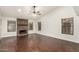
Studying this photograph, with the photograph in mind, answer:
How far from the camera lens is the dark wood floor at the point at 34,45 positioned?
2.16 meters

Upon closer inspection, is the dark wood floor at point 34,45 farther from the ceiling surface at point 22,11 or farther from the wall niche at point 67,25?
the ceiling surface at point 22,11

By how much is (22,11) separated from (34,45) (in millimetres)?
992

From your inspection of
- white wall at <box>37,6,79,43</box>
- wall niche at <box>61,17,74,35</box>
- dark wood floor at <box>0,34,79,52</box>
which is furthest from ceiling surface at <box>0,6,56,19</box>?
dark wood floor at <box>0,34,79,52</box>

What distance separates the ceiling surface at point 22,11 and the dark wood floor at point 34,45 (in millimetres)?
597

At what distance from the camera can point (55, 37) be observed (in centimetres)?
234

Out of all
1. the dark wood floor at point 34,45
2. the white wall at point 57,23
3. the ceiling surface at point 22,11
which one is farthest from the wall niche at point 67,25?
the ceiling surface at point 22,11

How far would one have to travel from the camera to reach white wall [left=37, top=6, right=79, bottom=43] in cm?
216

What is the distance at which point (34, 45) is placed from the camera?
2.25m

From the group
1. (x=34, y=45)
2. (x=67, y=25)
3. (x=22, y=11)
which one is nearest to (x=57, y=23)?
(x=67, y=25)

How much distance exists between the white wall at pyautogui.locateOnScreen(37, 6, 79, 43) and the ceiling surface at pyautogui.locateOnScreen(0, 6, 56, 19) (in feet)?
0.54

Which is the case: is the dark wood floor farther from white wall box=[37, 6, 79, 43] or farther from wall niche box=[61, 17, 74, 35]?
wall niche box=[61, 17, 74, 35]
